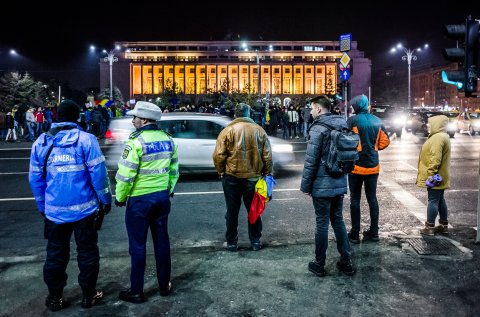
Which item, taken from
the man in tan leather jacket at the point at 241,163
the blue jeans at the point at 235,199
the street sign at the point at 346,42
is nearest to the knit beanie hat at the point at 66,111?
the man in tan leather jacket at the point at 241,163

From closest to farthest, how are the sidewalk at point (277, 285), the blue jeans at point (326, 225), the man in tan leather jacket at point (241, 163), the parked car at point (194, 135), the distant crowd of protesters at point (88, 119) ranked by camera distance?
the sidewalk at point (277, 285) → the blue jeans at point (326, 225) → the man in tan leather jacket at point (241, 163) → the parked car at point (194, 135) → the distant crowd of protesters at point (88, 119)

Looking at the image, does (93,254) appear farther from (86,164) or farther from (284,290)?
(284,290)

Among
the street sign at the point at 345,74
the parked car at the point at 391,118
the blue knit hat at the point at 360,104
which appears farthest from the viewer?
the parked car at the point at 391,118

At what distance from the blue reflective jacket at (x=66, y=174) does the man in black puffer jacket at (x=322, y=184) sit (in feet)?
6.87

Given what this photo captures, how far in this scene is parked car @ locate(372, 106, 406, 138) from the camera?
25.8 metres

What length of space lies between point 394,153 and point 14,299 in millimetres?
14824

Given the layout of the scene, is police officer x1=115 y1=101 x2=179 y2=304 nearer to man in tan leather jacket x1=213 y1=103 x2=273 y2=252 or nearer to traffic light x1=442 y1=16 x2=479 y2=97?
man in tan leather jacket x1=213 y1=103 x2=273 y2=252

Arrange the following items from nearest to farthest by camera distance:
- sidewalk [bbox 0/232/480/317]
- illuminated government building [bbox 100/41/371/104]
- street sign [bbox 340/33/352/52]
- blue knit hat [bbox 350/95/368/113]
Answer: sidewalk [bbox 0/232/480/317] < blue knit hat [bbox 350/95/368/113] < street sign [bbox 340/33/352/52] < illuminated government building [bbox 100/41/371/104]

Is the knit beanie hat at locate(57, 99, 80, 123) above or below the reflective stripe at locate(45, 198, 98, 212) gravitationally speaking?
above

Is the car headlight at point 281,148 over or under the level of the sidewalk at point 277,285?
over

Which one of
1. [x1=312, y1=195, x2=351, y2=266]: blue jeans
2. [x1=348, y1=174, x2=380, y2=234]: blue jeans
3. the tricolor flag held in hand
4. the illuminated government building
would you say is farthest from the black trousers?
the illuminated government building

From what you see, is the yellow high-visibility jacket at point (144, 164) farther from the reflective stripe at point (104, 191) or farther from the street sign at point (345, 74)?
the street sign at point (345, 74)

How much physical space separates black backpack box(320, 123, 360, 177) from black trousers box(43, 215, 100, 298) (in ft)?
7.87

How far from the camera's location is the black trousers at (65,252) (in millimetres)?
4328
